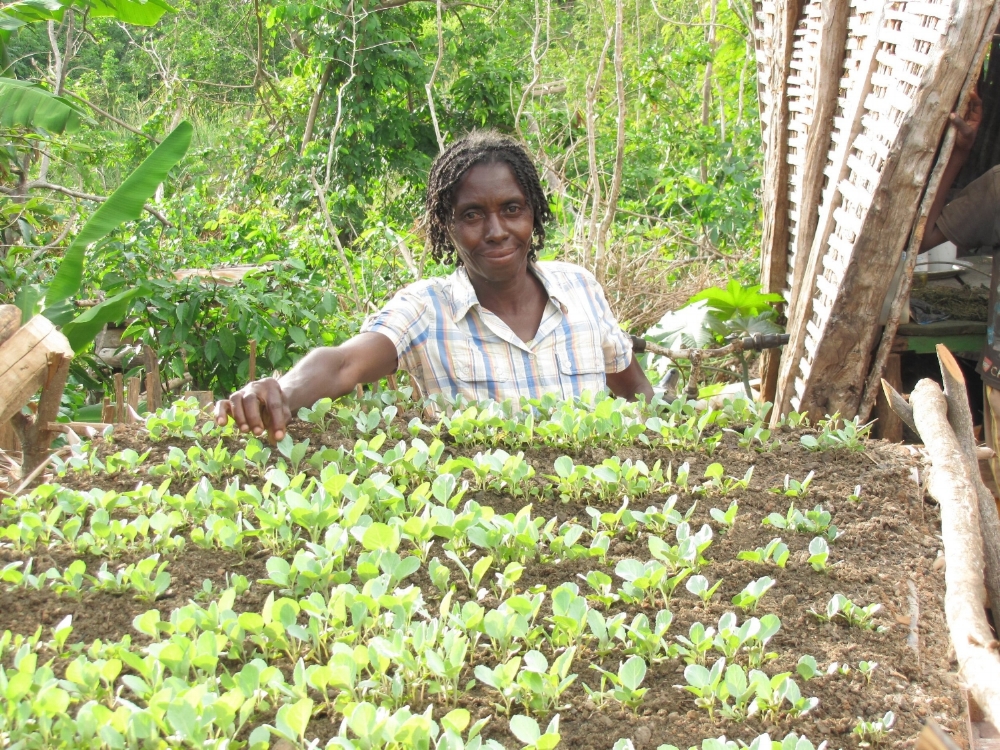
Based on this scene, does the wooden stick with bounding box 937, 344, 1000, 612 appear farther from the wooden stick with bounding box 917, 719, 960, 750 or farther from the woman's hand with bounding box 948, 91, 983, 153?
the woman's hand with bounding box 948, 91, 983, 153

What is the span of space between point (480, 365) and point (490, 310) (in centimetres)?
18

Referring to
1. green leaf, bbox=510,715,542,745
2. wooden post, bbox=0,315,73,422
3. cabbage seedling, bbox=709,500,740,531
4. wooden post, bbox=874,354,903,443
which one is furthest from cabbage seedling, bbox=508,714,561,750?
wooden post, bbox=874,354,903,443

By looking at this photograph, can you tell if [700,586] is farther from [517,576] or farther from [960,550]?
[960,550]

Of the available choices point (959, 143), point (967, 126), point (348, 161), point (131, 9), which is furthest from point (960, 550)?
point (348, 161)

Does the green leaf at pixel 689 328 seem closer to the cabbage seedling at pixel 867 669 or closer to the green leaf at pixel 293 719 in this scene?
the cabbage seedling at pixel 867 669

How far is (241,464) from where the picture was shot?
165 cm

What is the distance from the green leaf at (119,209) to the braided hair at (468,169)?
788 millimetres

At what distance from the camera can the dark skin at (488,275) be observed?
93.7 inches

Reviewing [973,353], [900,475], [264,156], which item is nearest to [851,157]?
[973,353]

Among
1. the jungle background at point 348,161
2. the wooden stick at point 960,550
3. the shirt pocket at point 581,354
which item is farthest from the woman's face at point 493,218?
the wooden stick at point 960,550

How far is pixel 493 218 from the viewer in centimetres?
269

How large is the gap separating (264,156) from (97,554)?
27.6 feet

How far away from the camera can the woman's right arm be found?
69.3 inches

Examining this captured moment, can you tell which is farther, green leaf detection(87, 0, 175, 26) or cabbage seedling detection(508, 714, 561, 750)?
green leaf detection(87, 0, 175, 26)
